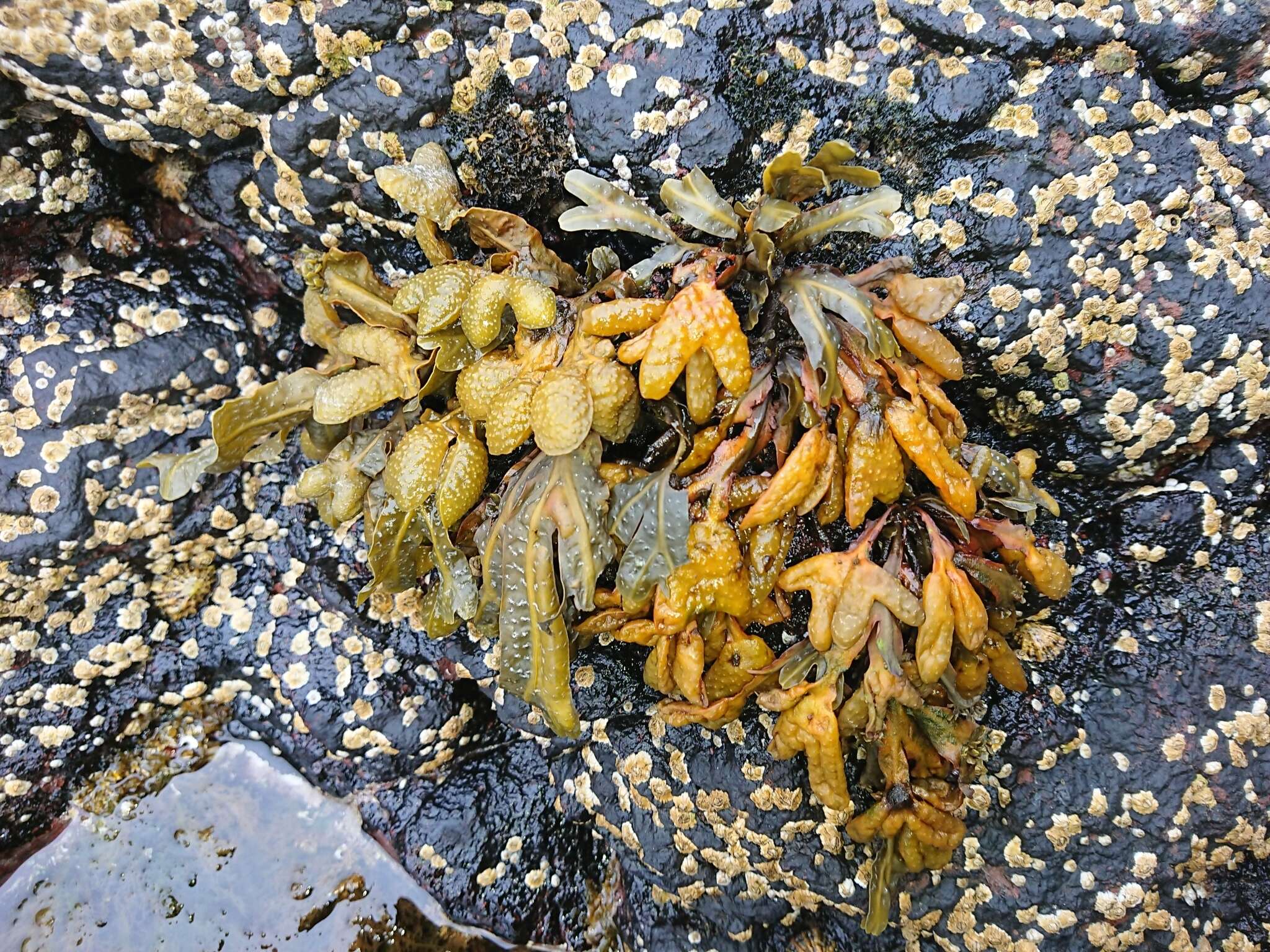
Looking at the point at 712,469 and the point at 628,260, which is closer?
the point at 712,469

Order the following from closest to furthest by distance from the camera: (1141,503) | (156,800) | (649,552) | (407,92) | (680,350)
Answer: (680,350), (649,552), (407,92), (1141,503), (156,800)

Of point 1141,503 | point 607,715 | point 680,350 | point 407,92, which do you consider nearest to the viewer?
point 680,350

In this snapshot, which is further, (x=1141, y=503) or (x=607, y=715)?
(x=607, y=715)

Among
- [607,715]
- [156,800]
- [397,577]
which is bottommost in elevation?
[156,800]

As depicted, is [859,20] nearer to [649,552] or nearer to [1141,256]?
[1141,256]

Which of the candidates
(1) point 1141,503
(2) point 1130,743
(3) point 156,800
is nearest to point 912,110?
(1) point 1141,503
